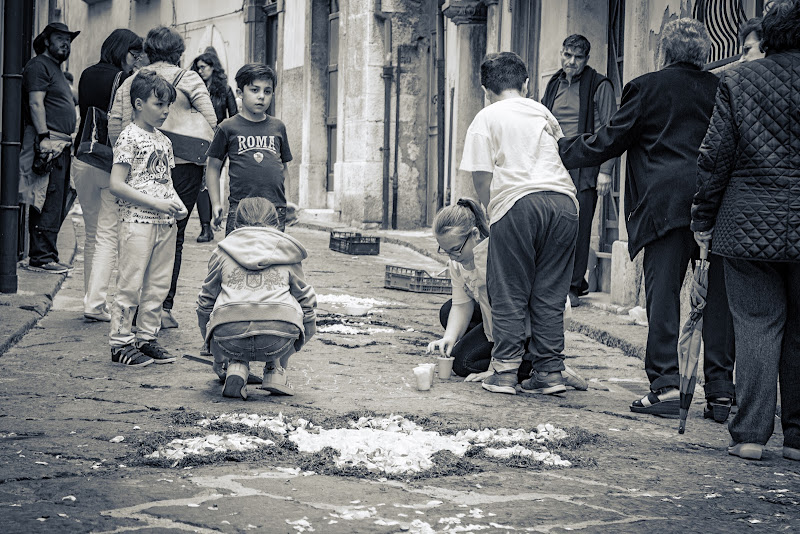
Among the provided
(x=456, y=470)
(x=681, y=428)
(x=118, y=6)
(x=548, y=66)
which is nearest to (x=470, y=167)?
(x=681, y=428)

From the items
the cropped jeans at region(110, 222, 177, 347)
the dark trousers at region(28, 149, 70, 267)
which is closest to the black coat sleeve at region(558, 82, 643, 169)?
the cropped jeans at region(110, 222, 177, 347)

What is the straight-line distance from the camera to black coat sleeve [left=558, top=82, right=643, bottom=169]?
5152 mm

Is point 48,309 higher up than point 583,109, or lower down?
lower down

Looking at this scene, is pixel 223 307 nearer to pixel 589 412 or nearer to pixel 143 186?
pixel 143 186

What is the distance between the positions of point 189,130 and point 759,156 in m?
3.67

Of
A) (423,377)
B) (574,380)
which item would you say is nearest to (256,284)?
(423,377)

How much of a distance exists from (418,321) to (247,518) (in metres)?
4.69

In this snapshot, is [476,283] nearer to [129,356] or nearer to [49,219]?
[129,356]

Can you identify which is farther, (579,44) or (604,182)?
(579,44)

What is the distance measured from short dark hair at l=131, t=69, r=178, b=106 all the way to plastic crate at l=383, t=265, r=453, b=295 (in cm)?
385

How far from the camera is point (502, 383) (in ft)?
18.0

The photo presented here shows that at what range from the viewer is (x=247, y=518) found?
329cm

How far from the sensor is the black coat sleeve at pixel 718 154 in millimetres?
4332

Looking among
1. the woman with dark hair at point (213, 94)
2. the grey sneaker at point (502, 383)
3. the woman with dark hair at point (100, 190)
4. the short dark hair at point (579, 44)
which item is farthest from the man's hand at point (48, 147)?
the grey sneaker at point (502, 383)
